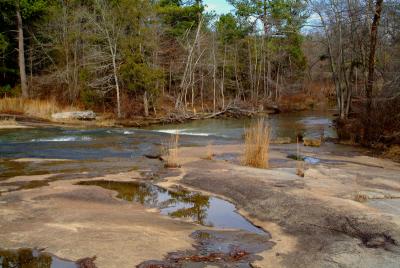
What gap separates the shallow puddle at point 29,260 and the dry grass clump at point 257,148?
21.3 feet

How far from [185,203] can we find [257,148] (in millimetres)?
3679

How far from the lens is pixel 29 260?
5.20 metres

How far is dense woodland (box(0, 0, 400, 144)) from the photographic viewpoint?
2048cm

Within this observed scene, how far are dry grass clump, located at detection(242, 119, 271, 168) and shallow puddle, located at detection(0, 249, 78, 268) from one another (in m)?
6.50

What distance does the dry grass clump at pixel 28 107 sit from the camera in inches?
1054

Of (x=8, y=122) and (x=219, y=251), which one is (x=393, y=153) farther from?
(x=8, y=122)

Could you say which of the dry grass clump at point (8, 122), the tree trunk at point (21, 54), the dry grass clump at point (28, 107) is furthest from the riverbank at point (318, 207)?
the tree trunk at point (21, 54)

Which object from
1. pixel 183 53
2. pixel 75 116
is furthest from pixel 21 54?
pixel 183 53

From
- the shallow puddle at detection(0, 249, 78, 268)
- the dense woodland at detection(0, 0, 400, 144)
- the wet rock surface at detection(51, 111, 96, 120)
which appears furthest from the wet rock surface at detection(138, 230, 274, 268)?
the wet rock surface at detection(51, 111, 96, 120)

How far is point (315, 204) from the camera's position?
704 centimetres

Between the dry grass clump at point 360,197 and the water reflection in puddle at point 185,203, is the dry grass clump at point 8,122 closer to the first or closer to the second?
the water reflection in puddle at point 185,203

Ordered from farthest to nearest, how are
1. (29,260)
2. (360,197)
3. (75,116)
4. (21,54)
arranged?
(21,54), (75,116), (360,197), (29,260)

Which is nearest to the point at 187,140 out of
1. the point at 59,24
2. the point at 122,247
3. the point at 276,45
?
the point at 122,247

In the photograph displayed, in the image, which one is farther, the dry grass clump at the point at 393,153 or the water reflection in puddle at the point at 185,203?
the dry grass clump at the point at 393,153
